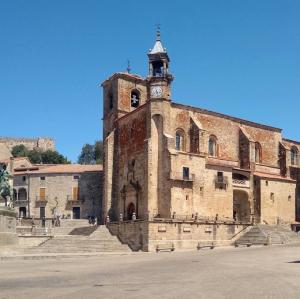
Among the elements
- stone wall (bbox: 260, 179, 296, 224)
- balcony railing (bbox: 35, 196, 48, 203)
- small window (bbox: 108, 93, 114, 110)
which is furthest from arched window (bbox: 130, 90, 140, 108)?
stone wall (bbox: 260, 179, 296, 224)

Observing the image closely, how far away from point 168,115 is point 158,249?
46.3 feet

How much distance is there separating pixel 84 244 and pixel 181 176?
11.8m

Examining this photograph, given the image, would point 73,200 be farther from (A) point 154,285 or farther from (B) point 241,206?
(A) point 154,285

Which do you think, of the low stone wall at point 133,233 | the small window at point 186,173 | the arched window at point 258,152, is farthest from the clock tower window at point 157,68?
the low stone wall at point 133,233

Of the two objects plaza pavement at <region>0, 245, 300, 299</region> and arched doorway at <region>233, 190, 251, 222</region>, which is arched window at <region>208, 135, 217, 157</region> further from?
plaza pavement at <region>0, 245, 300, 299</region>

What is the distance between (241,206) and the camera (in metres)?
53.9

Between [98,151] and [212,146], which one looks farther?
[98,151]

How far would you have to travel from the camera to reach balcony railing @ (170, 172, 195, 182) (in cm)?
4625

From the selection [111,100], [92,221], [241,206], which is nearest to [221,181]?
[241,206]

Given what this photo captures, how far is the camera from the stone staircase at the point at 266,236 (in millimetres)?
43656

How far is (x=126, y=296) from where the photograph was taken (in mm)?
11844

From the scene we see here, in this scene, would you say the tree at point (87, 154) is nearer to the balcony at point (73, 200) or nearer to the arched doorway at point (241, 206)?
the balcony at point (73, 200)

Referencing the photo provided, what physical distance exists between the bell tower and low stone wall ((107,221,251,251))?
12.8m

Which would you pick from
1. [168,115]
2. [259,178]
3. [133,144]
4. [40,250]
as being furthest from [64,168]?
[40,250]
